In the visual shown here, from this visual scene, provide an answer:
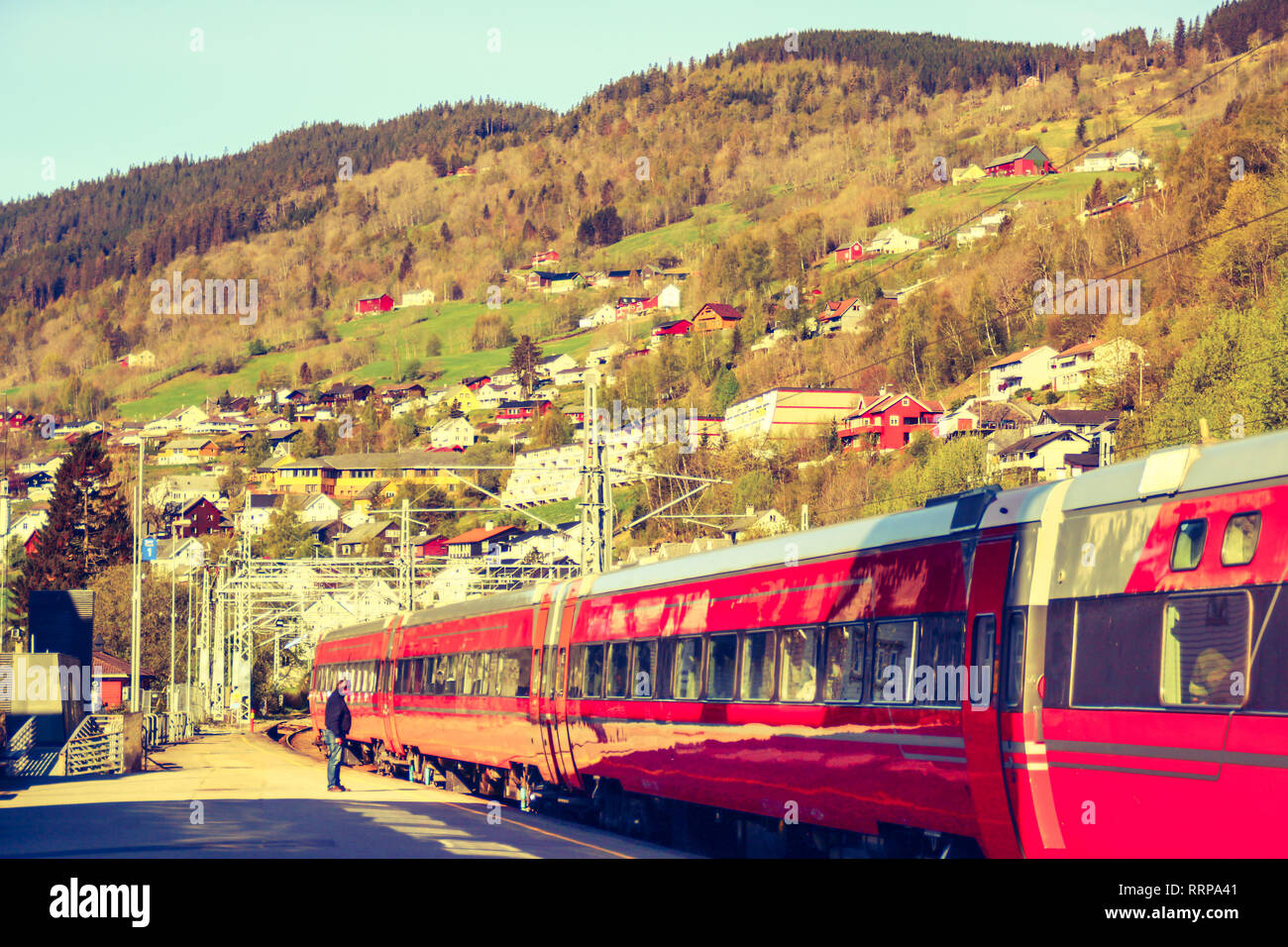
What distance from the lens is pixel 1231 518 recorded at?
9.89m

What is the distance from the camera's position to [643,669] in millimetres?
19312

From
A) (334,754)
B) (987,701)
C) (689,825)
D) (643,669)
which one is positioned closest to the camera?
(987,701)

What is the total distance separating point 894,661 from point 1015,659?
6.25ft

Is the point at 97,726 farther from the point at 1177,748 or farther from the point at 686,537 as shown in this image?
the point at 686,537

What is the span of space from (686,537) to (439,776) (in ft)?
270

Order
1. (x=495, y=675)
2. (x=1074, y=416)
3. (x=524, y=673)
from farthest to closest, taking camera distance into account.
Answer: (x=1074, y=416) < (x=495, y=675) < (x=524, y=673)

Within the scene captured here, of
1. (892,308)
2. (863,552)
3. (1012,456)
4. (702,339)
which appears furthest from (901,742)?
(702,339)

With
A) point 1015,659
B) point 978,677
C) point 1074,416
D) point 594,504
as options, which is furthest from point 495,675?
→ point 1074,416

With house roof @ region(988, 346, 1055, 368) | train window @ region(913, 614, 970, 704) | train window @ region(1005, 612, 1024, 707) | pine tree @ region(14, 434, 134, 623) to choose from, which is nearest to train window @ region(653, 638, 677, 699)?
train window @ region(913, 614, 970, 704)

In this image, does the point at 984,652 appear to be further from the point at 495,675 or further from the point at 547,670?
the point at 495,675

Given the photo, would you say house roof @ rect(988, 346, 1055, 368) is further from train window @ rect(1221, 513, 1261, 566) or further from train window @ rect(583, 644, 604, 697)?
train window @ rect(1221, 513, 1261, 566)

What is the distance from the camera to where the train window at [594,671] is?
820 inches

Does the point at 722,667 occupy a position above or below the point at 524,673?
above

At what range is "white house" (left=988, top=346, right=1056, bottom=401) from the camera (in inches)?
5030
